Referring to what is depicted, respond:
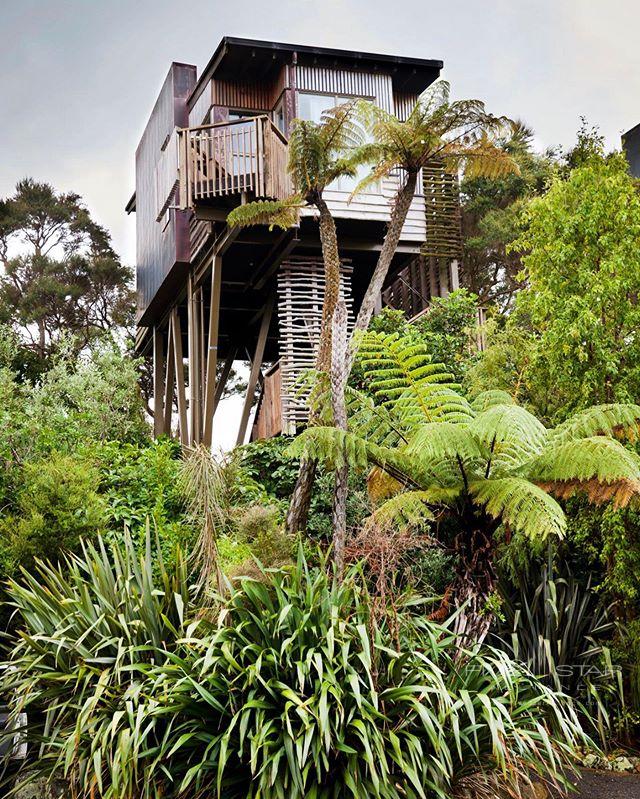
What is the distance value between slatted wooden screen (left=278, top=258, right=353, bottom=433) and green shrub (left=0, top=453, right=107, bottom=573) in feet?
17.9

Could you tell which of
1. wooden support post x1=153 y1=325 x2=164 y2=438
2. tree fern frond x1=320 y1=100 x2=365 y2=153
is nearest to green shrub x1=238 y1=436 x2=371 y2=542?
tree fern frond x1=320 y1=100 x2=365 y2=153

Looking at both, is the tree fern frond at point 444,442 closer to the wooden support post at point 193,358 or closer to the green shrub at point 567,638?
the green shrub at point 567,638

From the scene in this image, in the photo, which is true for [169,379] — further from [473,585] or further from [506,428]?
[506,428]

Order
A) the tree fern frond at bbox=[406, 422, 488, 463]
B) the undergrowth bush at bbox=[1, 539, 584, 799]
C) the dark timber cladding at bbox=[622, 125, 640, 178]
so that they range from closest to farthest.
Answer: the undergrowth bush at bbox=[1, 539, 584, 799]
the tree fern frond at bbox=[406, 422, 488, 463]
the dark timber cladding at bbox=[622, 125, 640, 178]

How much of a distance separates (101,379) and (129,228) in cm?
1116

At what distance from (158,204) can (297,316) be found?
4757mm

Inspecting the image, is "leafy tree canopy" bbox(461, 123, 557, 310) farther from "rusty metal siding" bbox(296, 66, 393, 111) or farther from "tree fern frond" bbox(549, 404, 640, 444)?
"tree fern frond" bbox(549, 404, 640, 444)

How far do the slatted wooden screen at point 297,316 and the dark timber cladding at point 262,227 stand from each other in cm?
2

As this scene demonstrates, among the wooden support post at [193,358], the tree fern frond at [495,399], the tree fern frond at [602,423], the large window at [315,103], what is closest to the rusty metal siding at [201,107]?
the large window at [315,103]

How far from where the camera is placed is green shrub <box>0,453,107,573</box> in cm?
895

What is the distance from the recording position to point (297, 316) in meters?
15.5

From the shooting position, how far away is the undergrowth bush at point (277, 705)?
565 centimetres

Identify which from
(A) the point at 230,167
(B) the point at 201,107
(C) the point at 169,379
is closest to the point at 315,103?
(B) the point at 201,107

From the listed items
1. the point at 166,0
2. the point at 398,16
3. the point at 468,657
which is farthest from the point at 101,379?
the point at 468,657
